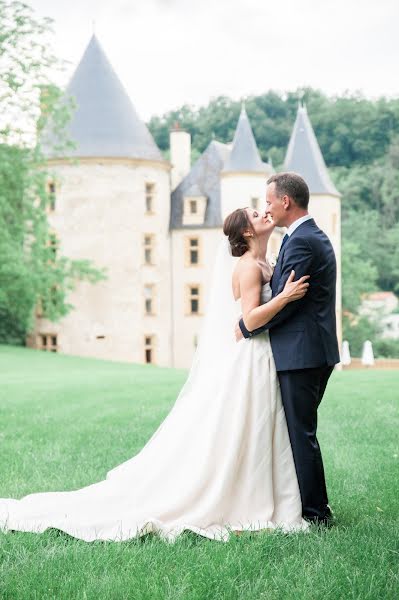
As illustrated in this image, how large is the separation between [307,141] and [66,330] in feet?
57.9

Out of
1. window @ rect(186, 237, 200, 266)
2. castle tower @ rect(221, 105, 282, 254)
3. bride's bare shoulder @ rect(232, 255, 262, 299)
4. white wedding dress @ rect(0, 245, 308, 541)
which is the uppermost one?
castle tower @ rect(221, 105, 282, 254)

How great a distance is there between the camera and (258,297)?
5.93 m

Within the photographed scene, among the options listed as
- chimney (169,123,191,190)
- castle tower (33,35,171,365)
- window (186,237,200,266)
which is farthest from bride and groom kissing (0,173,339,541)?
chimney (169,123,191,190)

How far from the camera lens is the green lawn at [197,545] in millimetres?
4527

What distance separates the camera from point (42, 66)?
33.2 metres

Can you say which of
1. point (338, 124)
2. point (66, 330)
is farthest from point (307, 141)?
point (338, 124)

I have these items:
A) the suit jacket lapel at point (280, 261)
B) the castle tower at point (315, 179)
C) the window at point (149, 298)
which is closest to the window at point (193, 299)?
the window at point (149, 298)

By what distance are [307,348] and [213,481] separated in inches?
41.3

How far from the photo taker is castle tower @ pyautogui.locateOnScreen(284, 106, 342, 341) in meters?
49.2

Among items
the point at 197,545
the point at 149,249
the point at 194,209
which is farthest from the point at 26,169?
the point at 197,545

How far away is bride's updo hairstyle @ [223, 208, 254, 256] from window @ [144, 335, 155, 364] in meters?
38.0

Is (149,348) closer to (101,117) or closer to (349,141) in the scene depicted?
(101,117)

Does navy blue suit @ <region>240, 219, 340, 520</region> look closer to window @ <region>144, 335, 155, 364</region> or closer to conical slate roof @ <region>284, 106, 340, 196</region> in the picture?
window @ <region>144, 335, 155, 364</region>

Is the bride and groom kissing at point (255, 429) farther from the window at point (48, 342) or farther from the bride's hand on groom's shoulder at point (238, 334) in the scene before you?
the window at point (48, 342)
